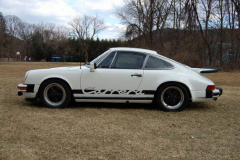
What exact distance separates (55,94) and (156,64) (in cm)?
245

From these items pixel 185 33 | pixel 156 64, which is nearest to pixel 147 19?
pixel 185 33

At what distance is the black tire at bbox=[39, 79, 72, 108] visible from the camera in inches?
191

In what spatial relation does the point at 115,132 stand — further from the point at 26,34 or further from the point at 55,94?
the point at 26,34

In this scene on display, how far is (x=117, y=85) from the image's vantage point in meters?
4.80

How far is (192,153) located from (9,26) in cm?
7695

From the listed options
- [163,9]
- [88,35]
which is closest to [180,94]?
[163,9]

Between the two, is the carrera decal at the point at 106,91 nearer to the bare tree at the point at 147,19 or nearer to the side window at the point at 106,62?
the side window at the point at 106,62

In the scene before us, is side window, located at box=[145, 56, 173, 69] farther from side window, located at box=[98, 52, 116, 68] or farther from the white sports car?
side window, located at box=[98, 52, 116, 68]

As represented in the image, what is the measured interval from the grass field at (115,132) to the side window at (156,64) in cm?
104

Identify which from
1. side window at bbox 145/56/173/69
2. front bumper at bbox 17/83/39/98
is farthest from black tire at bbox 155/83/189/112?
front bumper at bbox 17/83/39/98

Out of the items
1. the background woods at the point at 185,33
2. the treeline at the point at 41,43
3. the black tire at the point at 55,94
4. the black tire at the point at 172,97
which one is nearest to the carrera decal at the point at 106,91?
the black tire at the point at 55,94

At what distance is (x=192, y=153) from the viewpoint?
2.82 m

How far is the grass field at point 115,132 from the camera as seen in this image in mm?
2768

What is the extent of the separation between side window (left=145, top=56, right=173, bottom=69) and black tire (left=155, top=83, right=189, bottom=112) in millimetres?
455
